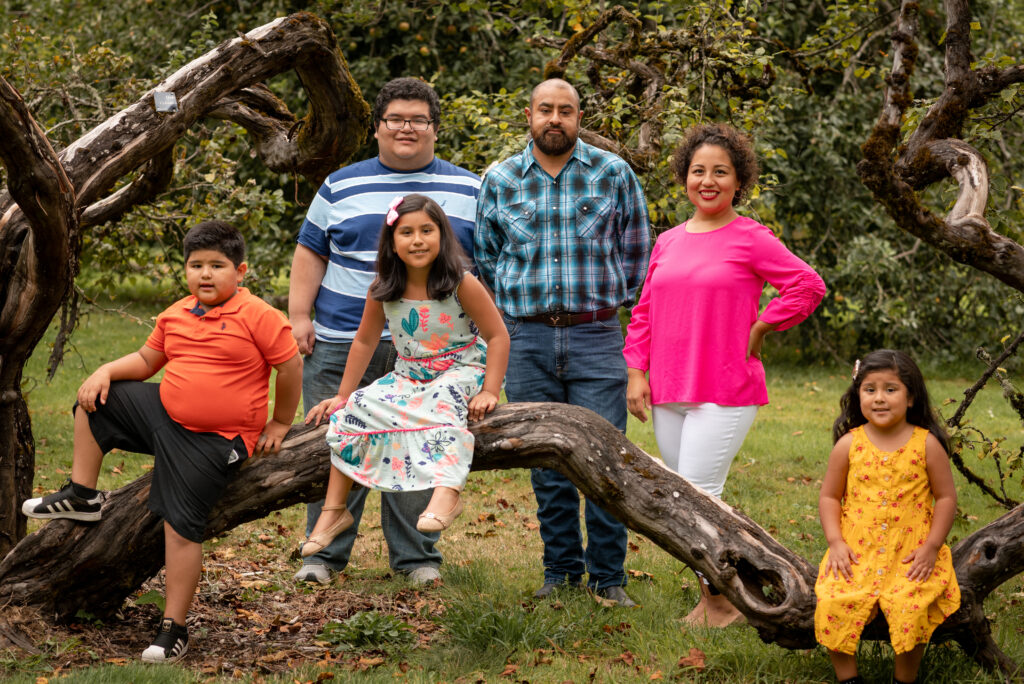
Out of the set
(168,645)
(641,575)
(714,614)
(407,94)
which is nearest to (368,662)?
(168,645)

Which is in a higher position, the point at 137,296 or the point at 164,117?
the point at 164,117

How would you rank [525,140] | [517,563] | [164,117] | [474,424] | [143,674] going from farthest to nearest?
[525,140] < [517,563] < [164,117] < [474,424] < [143,674]

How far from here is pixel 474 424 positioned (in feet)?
13.0

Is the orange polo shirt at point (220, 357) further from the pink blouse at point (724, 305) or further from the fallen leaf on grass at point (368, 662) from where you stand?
the pink blouse at point (724, 305)

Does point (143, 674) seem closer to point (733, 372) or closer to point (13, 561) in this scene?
point (13, 561)

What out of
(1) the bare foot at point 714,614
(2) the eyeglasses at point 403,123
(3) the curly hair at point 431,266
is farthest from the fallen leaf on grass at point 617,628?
(2) the eyeglasses at point 403,123

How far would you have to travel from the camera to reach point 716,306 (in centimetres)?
395

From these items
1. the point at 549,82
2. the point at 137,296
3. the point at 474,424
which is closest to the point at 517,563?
the point at 474,424

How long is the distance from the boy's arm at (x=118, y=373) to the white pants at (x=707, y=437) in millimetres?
1973

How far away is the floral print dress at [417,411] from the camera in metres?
3.81

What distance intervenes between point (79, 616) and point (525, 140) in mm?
3874

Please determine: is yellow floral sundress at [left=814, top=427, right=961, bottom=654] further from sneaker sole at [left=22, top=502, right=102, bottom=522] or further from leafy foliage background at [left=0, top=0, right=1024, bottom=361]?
leafy foliage background at [left=0, top=0, right=1024, bottom=361]

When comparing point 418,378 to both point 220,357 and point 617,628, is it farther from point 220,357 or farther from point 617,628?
point 617,628

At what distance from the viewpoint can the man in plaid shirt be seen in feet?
14.2
